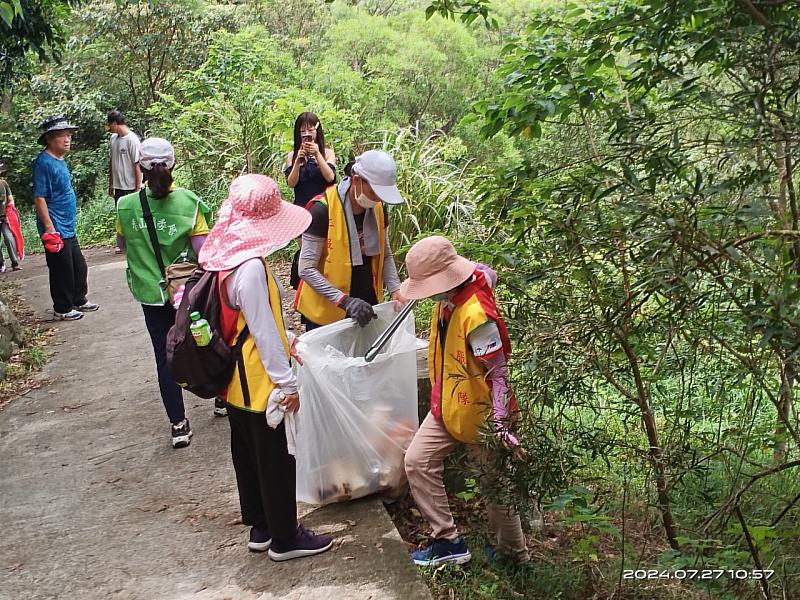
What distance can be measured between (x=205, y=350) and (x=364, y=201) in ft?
4.01

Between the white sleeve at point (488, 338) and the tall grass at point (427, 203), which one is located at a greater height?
the white sleeve at point (488, 338)

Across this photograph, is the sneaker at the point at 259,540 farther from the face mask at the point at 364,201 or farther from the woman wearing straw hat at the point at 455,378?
the face mask at the point at 364,201

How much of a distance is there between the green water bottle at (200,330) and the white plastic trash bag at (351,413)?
52 centimetres

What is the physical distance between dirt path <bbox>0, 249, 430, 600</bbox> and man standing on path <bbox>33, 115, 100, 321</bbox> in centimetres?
165

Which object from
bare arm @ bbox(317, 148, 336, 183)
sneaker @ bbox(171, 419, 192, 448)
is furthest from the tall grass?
sneaker @ bbox(171, 419, 192, 448)

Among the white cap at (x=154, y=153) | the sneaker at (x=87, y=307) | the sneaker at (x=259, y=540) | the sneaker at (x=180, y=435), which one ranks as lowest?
the sneaker at (x=87, y=307)

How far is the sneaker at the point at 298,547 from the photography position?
3318 mm

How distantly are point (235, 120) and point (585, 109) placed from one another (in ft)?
24.5

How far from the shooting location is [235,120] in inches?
404

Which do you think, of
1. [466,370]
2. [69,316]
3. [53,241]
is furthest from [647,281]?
[69,316]

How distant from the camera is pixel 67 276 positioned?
7668mm

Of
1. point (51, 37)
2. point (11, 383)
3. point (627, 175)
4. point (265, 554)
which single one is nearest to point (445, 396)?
point (265, 554)

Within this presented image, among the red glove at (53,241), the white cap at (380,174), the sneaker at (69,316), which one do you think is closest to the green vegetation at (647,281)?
the white cap at (380,174)

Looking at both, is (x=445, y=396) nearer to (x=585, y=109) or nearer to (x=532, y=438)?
(x=532, y=438)
